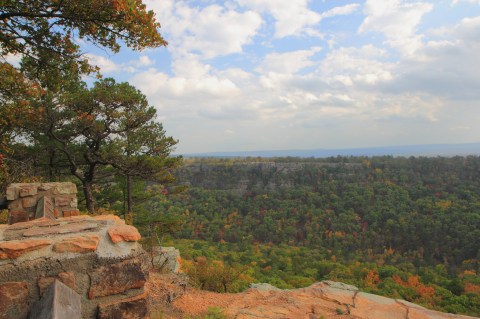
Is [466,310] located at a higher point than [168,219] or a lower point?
lower

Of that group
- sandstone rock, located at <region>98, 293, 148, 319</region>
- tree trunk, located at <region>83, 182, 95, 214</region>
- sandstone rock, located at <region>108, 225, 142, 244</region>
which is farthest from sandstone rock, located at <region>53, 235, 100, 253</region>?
tree trunk, located at <region>83, 182, 95, 214</region>

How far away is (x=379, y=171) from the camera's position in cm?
3734

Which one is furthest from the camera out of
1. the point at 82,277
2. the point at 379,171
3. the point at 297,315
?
the point at 379,171

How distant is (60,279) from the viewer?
1.97 meters

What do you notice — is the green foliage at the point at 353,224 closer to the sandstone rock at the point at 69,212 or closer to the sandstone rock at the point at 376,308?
the sandstone rock at the point at 376,308

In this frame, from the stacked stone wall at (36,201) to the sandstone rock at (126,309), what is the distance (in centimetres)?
271

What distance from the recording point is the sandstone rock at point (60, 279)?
1916 mm

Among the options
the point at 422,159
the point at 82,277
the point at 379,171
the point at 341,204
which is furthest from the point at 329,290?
the point at 422,159

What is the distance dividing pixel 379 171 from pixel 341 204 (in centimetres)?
974

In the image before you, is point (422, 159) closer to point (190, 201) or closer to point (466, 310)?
point (190, 201)

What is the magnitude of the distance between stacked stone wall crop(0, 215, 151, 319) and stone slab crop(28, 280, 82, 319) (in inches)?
5.2

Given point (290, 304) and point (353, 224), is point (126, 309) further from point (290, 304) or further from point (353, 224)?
point (353, 224)

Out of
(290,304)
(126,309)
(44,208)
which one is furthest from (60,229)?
(290,304)

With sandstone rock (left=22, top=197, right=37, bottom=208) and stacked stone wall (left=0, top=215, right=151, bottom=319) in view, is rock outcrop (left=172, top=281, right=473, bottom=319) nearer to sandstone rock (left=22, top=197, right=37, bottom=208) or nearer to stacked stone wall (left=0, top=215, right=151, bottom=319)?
stacked stone wall (left=0, top=215, right=151, bottom=319)
